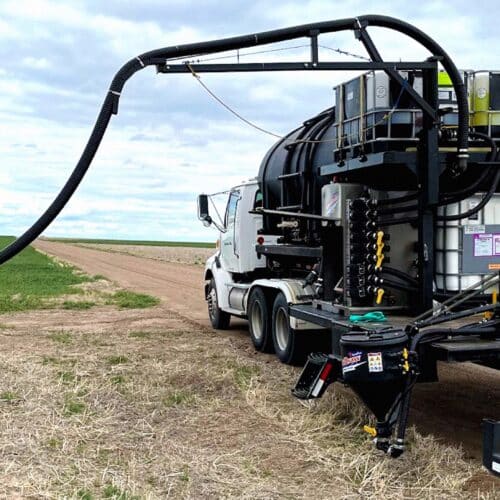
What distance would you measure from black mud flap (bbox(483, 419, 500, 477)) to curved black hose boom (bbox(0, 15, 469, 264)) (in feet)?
10.8

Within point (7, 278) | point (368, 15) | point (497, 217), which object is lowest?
point (7, 278)

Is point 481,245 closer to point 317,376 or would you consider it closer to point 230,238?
point 317,376

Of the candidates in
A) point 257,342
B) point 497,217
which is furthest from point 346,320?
point 257,342

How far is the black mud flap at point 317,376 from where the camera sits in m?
6.99

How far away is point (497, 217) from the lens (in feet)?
25.2

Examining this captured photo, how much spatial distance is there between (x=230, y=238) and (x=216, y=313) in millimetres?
1696

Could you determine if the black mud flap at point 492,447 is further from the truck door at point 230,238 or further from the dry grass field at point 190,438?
the truck door at point 230,238

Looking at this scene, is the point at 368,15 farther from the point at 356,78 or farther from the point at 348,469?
the point at 348,469

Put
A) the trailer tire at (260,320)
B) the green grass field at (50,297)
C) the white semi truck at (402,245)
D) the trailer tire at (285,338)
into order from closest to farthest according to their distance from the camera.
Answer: the white semi truck at (402,245) < the trailer tire at (285,338) < the trailer tire at (260,320) < the green grass field at (50,297)

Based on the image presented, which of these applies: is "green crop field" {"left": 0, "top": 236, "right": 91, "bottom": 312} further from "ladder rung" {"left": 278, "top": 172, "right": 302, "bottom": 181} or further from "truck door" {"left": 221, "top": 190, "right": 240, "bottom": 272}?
"ladder rung" {"left": 278, "top": 172, "right": 302, "bottom": 181}

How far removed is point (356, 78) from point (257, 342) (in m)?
5.05

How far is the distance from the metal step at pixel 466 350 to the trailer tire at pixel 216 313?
8.31 meters

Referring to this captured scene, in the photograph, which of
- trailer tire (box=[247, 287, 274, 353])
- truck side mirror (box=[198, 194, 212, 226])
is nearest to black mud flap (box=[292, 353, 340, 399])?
trailer tire (box=[247, 287, 274, 353])

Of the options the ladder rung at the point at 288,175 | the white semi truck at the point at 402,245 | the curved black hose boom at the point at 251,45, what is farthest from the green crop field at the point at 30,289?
the curved black hose boom at the point at 251,45
